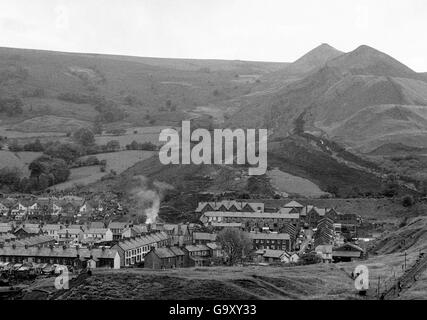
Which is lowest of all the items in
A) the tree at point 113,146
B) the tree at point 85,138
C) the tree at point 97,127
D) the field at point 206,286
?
the field at point 206,286

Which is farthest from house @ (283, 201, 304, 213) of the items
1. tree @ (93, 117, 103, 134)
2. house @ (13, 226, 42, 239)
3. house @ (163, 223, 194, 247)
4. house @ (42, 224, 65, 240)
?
tree @ (93, 117, 103, 134)

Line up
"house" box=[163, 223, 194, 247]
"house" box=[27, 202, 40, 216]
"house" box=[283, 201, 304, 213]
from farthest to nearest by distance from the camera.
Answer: "house" box=[27, 202, 40, 216] < "house" box=[283, 201, 304, 213] < "house" box=[163, 223, 194, 247]

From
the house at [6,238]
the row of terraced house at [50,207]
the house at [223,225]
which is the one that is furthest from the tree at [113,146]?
the house at [6,238]

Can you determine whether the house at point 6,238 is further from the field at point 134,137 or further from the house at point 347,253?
the field at point 134,137

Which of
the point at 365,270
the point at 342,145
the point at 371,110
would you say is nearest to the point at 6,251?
the point at 365,270

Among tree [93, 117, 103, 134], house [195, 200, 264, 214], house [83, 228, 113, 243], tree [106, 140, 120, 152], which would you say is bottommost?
Answer: house [83, 228, 113, 243]

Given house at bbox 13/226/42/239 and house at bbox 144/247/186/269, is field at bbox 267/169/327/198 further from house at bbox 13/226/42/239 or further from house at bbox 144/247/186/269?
house at bbox 144/247/186/269

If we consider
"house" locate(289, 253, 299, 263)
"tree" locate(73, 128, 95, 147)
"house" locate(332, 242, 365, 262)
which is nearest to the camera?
"house" locate(332, 242, 365, 262)

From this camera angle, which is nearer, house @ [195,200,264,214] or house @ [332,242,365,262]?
house @ [332,242,365,262]
